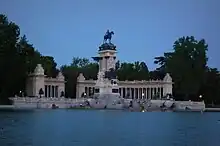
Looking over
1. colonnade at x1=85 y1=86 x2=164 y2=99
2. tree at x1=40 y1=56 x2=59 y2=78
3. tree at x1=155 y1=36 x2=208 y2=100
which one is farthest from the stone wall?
tree at x1=155 y1=36 x2=208 y2=100

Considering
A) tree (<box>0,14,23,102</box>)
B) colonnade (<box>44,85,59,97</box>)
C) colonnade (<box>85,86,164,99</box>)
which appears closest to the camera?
tree (<box>0,14,23,102</box>)

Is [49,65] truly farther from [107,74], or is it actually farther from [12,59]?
[12,59]

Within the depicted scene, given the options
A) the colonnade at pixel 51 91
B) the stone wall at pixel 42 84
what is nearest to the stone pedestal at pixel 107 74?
the stone wall at pixel 42 84

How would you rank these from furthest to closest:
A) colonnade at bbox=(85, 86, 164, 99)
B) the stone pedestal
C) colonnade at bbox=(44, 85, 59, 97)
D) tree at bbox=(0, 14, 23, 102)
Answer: colonnade at bbox=(85, 86, 164, 99) → colonnade at bbox=(44, 85, 59, 97) → the stone pedestal → tree at bbox=(0, 14, 23, 102)

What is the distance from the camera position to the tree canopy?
9694 cm

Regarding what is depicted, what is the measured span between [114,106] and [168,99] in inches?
545

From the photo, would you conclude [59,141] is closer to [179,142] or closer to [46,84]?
[179,142]

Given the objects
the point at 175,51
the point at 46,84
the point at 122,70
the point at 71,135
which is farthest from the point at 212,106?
the point at 71,135

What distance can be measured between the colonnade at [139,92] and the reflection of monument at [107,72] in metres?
7.09

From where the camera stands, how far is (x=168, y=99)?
4195 inches

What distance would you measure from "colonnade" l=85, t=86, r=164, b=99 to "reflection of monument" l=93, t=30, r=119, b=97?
7.09m

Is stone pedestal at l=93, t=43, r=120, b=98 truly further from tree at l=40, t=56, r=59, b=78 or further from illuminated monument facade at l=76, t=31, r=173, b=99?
tree at l=40, t=56, r=59, b=78

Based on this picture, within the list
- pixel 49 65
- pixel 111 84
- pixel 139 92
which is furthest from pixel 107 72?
pixel 49 65

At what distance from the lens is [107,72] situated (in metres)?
110
